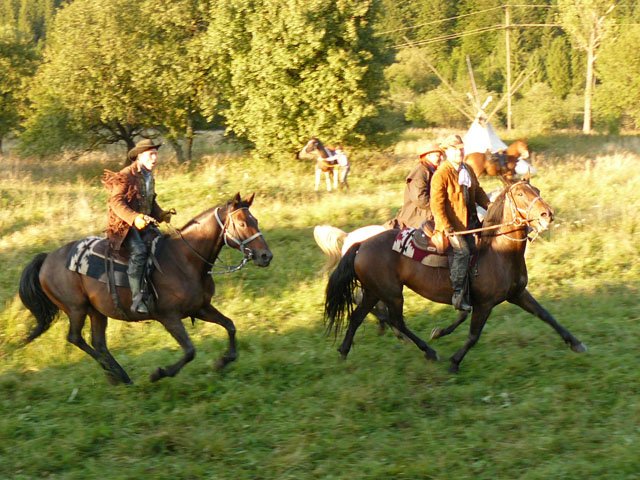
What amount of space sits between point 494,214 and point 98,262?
4391 millimetres

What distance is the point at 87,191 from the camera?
20406mm

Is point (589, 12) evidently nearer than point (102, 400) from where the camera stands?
No

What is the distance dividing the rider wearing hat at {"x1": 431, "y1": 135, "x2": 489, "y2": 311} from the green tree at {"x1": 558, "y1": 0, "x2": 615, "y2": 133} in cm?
3611

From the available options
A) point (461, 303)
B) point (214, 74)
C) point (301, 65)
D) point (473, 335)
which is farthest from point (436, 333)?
point (214, 74)

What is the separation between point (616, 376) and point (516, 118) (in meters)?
44.7

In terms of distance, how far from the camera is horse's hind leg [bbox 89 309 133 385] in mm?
7926

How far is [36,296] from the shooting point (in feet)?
27.0

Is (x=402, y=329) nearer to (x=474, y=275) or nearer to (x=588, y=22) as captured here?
(x=474, y=275)

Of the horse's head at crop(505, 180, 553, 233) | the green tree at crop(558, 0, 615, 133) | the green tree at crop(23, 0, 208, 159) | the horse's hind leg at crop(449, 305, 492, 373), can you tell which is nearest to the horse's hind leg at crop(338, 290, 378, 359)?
the horse's hind leg at crop(449, 305, 492, 373)

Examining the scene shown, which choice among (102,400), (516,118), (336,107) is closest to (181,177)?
(336,107)

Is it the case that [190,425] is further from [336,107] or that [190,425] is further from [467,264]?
[336,107]

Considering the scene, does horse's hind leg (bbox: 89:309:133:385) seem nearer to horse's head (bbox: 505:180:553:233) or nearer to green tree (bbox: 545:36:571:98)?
horse's head (bbox: 505:180:553:233)

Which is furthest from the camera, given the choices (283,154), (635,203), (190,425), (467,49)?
(467,49)

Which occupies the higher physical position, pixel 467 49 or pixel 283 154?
pixel 467 49
